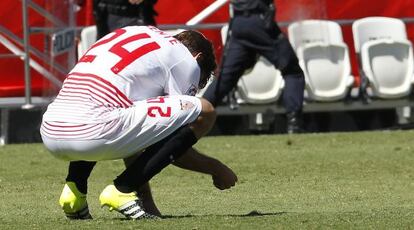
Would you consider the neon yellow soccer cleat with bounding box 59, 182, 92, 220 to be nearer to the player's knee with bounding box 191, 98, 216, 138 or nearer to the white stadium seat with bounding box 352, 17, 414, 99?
the player's knee with bounding box 191, 98, 216, 138

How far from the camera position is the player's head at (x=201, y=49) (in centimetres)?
838

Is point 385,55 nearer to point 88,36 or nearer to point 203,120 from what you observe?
point 88,36

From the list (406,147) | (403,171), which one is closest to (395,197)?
(403,171)

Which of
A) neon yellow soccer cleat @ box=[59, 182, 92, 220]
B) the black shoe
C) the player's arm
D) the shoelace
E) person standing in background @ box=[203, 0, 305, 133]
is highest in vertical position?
the player's arm

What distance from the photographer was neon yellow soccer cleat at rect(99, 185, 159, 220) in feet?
27.0

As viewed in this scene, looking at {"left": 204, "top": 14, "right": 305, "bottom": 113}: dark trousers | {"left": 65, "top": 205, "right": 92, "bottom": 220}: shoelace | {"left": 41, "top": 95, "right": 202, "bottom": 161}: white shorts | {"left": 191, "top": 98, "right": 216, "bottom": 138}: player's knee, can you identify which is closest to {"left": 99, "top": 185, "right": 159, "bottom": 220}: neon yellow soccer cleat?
{"left": 41, "top": 95, "right": 202, "bottom": 161}: white shorts

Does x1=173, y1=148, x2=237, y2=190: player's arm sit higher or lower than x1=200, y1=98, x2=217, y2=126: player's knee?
lower

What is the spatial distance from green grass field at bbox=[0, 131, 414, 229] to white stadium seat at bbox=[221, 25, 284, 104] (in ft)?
2.54

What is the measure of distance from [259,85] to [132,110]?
722 cm

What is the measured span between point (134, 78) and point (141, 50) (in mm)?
168

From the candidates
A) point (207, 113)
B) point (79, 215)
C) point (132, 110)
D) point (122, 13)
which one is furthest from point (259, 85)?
point (132, 110)

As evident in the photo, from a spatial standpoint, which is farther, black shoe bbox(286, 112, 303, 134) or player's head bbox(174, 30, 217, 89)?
black shoe bbox(286, 112, 303, 134)

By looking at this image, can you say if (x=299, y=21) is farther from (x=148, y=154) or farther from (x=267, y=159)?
(x=148, y=154)

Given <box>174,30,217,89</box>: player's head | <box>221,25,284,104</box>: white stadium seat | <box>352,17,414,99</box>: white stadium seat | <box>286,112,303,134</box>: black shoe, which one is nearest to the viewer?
<box>174,30,217,89</box>: player's head
